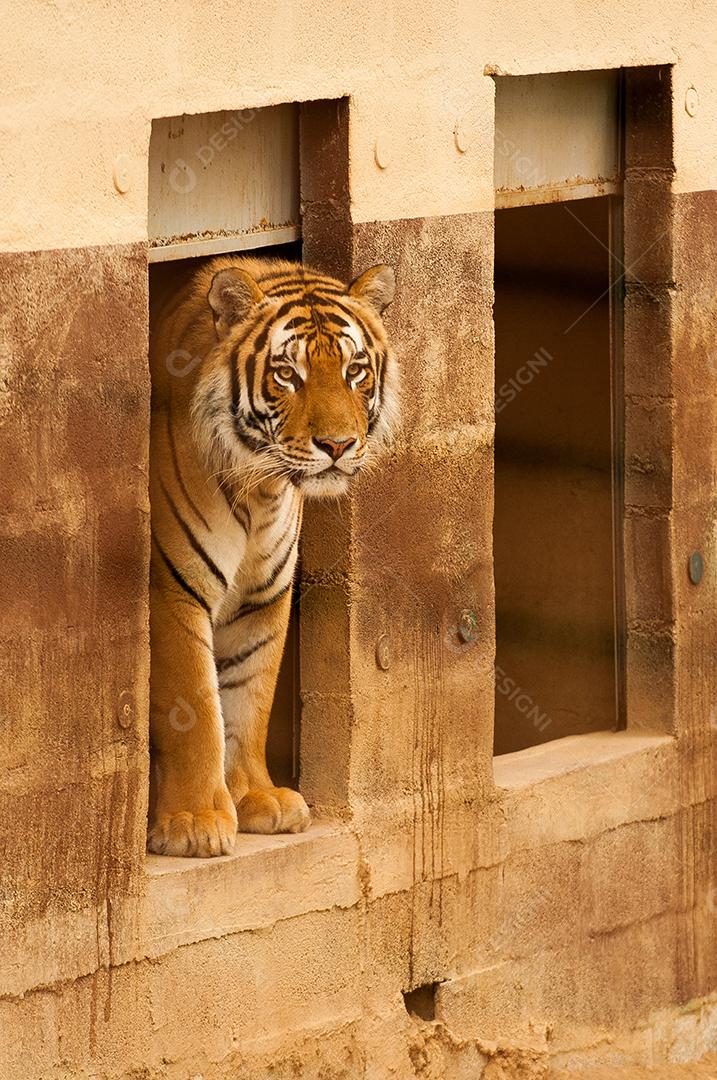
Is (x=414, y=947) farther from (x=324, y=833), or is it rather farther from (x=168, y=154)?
Result: (x=168, y=154)

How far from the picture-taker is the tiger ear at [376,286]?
6.14 meters

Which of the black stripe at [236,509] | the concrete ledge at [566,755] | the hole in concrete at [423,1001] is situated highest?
the black stripe at [236,509]

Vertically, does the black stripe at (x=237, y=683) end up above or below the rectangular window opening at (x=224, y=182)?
below

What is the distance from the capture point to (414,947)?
6.69 m

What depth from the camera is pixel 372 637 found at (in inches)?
253

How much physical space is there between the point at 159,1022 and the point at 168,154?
7.30ft

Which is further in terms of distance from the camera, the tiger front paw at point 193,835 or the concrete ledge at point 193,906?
the tiger front paw at point 193,835

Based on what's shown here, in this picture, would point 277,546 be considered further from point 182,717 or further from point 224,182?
point 224,182

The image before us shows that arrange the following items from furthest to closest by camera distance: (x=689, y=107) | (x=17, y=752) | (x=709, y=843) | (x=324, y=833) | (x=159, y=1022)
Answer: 1. (x=709, y=843)
2. (x=689, y=107)
3. (x=324, y=833)
4. (x=159, y=1022)
5. (x=17, y=752)

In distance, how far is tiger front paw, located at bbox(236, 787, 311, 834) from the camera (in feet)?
20.7

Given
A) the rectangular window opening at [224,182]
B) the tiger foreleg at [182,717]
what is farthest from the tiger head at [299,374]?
the tiger foreleg at [182,717]

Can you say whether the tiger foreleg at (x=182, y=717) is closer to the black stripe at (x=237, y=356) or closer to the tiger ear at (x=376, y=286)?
the black stripe at (x=237, y=356)

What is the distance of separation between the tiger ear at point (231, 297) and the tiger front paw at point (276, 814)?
1289mm

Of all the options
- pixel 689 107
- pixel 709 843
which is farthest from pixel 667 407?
pixel 709 843
